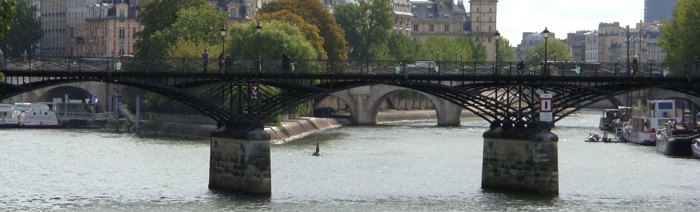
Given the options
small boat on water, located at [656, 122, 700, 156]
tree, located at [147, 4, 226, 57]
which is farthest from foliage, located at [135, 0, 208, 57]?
small boat on water, located at [656, 122, 700, 156]

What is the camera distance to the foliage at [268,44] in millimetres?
100188

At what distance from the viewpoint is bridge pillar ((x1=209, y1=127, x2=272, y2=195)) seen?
55656 millimetres

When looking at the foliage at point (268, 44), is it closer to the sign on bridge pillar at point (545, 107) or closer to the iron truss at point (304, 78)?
the iron truss at point (304, 78)

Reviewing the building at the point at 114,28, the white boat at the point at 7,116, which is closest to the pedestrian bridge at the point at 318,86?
the white boat at the point at 7,116

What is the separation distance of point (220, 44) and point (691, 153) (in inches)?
1665

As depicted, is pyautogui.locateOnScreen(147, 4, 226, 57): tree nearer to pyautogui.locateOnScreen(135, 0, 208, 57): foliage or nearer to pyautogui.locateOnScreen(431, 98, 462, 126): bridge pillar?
pyautogui.locateOnScreen(135, 0, 208, 57): foliage

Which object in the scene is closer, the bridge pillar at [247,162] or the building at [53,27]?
the bridge pillar at [247,162]

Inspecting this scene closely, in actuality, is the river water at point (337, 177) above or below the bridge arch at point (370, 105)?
below

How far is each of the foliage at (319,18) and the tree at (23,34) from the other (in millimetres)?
56205

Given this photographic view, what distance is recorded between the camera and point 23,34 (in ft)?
592

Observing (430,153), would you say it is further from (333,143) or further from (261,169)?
(261,169)

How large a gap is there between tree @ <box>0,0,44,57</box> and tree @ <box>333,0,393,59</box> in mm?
44200

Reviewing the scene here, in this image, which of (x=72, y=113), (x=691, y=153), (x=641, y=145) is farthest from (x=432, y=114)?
(x=691, y=153)

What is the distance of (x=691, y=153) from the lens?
8688 centimetres
